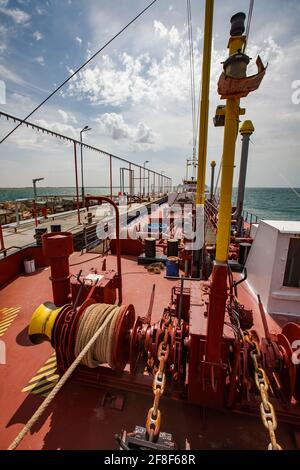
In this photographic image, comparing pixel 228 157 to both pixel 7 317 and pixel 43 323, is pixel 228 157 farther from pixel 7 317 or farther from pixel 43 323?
pixel 7 317

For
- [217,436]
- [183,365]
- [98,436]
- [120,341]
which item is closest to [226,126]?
[120,341]

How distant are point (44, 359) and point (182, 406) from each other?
270 cm

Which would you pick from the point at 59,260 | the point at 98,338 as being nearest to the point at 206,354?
the point at 98,338

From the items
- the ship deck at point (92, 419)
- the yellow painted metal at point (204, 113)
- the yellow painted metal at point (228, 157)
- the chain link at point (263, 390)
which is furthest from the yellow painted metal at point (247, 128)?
the ship deck at point (92, 419)

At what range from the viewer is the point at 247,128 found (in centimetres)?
1023

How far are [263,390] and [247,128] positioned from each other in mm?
10724

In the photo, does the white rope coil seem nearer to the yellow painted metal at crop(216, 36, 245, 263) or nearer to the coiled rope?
the coiled rope

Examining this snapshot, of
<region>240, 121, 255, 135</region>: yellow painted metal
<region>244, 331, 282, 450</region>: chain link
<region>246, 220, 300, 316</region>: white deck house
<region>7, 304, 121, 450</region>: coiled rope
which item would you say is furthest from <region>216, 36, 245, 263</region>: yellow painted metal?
<region>240, 121, 255, 135</region>: yellow painted metal

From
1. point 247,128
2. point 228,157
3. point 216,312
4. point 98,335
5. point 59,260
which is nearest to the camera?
point 228,157

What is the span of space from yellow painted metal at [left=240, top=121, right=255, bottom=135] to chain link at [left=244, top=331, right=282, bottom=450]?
991cm

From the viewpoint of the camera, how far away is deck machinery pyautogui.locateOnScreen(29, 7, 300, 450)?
7.14ft

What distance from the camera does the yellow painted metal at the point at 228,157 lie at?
199 centimetres

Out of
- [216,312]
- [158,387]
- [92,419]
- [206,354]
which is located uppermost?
[216,312]

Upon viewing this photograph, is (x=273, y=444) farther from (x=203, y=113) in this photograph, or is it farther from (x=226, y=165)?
(x=203, y=113)
